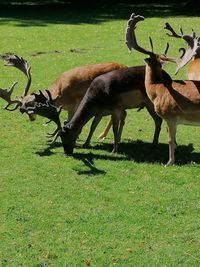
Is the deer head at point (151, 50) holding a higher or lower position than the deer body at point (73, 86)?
higher

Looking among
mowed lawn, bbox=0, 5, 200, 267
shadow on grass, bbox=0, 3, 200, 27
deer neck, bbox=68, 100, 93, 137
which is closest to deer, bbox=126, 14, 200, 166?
mowed lawn, bbox=0, 5, 200, 267

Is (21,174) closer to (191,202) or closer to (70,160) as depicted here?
(70,160)

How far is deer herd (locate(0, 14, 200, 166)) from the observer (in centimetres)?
1001

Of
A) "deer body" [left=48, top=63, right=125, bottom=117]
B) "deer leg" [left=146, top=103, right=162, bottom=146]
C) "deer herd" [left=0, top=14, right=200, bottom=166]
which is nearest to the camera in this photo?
"deer herd" [left=0, top=14, right=200, bottom=166]

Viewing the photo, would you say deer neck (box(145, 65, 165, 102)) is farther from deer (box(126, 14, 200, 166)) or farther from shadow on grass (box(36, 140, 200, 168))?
shadow on grass (box(36, 140, 200, 168))

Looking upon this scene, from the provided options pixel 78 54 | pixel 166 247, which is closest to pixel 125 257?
pixel 166 247

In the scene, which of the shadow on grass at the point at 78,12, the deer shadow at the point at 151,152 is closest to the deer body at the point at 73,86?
the deer shadow at the point at 151,152

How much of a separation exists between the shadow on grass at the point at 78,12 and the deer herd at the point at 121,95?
17177 mm

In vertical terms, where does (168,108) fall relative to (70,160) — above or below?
above

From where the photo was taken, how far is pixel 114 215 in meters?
8.20

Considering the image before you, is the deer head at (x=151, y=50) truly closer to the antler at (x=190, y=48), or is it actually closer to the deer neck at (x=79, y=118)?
the antler at (x=190, y=48)

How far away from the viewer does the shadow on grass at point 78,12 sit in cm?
2969

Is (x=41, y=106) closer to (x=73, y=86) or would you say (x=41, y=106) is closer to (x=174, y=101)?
(x=73, y=86)

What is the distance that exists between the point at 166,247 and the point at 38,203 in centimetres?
229
